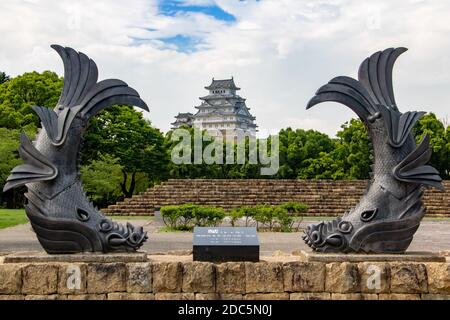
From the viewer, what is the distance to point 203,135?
4125cm

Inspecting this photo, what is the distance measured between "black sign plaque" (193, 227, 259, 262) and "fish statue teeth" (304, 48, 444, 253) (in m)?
0.83

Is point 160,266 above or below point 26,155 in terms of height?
below

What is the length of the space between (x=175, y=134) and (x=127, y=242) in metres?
32.2

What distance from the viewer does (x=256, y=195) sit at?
2955 cm

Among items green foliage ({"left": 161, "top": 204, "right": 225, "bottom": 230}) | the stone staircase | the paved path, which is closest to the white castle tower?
the stone staircase

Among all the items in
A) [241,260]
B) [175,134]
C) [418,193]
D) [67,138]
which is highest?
[175,134]

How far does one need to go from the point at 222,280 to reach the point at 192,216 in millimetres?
12145

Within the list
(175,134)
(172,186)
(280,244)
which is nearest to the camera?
(280,244)

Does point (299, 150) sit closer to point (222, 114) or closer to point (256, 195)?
point (256, 195)

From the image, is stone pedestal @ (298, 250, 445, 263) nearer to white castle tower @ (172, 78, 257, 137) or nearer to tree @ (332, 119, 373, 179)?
tree @ (332, 119, 373, 179)

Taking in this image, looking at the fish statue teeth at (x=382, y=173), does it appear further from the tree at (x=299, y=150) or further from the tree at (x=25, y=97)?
the tree at (x=299, y=150)
